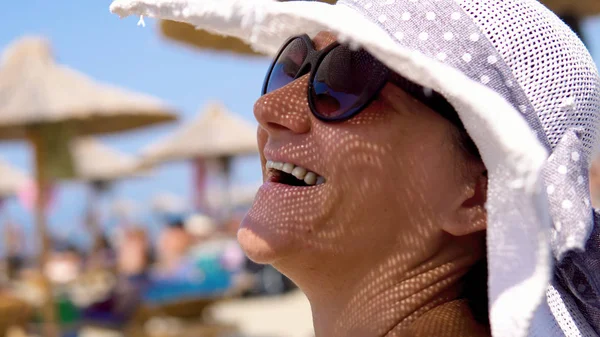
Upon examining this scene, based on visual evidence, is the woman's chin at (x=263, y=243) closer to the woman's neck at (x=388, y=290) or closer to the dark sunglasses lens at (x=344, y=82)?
the woman's neck at (x=388, y=290)

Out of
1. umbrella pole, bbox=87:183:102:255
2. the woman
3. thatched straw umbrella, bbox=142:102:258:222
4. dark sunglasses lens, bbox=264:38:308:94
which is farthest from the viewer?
umbrella pole, bbox=87:183:102:255

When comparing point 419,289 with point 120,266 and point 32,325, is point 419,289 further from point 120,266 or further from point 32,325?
point 120,266

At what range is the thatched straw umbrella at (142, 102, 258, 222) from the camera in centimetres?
1467

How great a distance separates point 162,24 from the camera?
11.6 ft

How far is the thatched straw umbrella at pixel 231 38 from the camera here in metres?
→ 3.22

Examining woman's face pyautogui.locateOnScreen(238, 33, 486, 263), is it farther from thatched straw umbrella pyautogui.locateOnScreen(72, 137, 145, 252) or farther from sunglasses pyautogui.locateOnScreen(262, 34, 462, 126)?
thatched straw umbrella pyautogui.locateOnScreen(72, 137, 145, 252)

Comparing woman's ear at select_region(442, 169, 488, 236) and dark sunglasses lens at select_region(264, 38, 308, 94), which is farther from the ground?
dark sunglasses lens at select_region(264, 38, 308, 94)

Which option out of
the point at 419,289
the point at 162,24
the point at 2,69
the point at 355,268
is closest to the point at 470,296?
the point at 419,289

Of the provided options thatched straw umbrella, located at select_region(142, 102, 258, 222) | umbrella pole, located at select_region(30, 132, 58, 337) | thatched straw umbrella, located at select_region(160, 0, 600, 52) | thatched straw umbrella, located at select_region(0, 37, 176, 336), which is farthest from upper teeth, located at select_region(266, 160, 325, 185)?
thatched straw umbrella, located at select_region(142, 102, 258, 222)

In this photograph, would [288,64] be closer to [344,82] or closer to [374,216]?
[344,82]

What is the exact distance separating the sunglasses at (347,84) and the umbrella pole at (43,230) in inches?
198

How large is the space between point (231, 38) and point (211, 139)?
38.0 feet

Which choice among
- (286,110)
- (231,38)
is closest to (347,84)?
(286,110)

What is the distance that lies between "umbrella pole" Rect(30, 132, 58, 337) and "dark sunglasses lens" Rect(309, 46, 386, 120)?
198 inches
